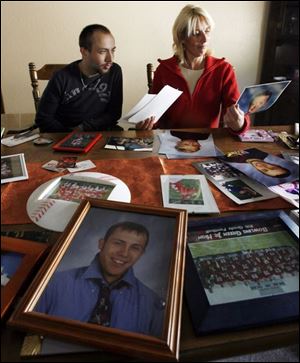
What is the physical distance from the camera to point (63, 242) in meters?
0.44

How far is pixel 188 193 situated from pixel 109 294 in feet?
1.05

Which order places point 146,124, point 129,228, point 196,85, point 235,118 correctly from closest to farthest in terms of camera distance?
point 129,228 < point 235,118 < point 146,124 < point 196,85

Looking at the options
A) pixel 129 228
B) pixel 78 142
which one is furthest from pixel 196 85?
pixel 129 228

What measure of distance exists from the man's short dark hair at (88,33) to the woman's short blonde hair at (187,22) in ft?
0.76

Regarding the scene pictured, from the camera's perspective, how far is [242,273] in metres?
0.40

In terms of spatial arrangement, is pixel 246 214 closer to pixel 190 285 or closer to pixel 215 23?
pixel 190 285

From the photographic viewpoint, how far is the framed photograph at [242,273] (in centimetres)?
35

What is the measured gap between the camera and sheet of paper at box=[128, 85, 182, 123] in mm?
942

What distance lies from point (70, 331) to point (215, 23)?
837 millimetres

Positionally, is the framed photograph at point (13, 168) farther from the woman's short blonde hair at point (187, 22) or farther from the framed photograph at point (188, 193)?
the woman's short blonde hair at point (187, 22)

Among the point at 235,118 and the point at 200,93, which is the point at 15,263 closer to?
the point at 235,118

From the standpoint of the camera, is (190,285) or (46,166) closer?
(190,285)

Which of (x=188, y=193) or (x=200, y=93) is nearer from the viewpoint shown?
(x=188, y=193)

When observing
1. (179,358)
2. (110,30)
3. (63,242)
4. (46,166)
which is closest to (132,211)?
(63,242)
